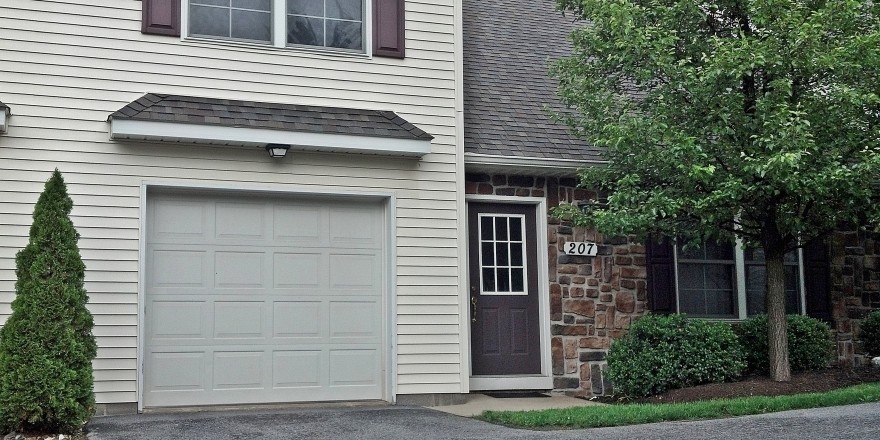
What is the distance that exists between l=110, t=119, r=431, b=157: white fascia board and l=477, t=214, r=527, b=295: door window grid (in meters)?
1.48

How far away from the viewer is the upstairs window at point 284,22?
9.27 m

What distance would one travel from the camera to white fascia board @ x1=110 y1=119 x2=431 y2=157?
857cm

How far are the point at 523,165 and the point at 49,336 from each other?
520 centimetres

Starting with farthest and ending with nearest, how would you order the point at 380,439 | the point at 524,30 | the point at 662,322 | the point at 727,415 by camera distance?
the point at 524,30 < the point at 662,322 < the point at 727,415 < the point at 380,439

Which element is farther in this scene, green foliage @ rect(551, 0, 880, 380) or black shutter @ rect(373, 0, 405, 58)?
black shutter @ rect(373, 0, 405, 58)

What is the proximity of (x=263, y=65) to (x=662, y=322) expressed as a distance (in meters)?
4.86

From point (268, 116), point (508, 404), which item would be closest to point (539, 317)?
point (508, 404)

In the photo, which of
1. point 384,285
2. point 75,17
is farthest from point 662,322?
point 75,17

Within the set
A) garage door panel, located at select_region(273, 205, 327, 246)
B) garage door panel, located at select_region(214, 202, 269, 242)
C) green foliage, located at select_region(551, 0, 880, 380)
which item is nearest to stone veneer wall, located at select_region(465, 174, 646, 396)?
green foliage, located at select_region(551, 0, 880, 380)

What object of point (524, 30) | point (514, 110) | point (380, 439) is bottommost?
point (380, 439)

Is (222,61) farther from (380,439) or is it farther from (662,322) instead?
(662,322)

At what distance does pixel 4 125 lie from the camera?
819 cm

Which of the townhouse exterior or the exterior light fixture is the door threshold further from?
the exterior light fixture

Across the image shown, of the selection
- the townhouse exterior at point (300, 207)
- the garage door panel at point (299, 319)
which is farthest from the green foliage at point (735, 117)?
the garage door panel at point (299, 319)
